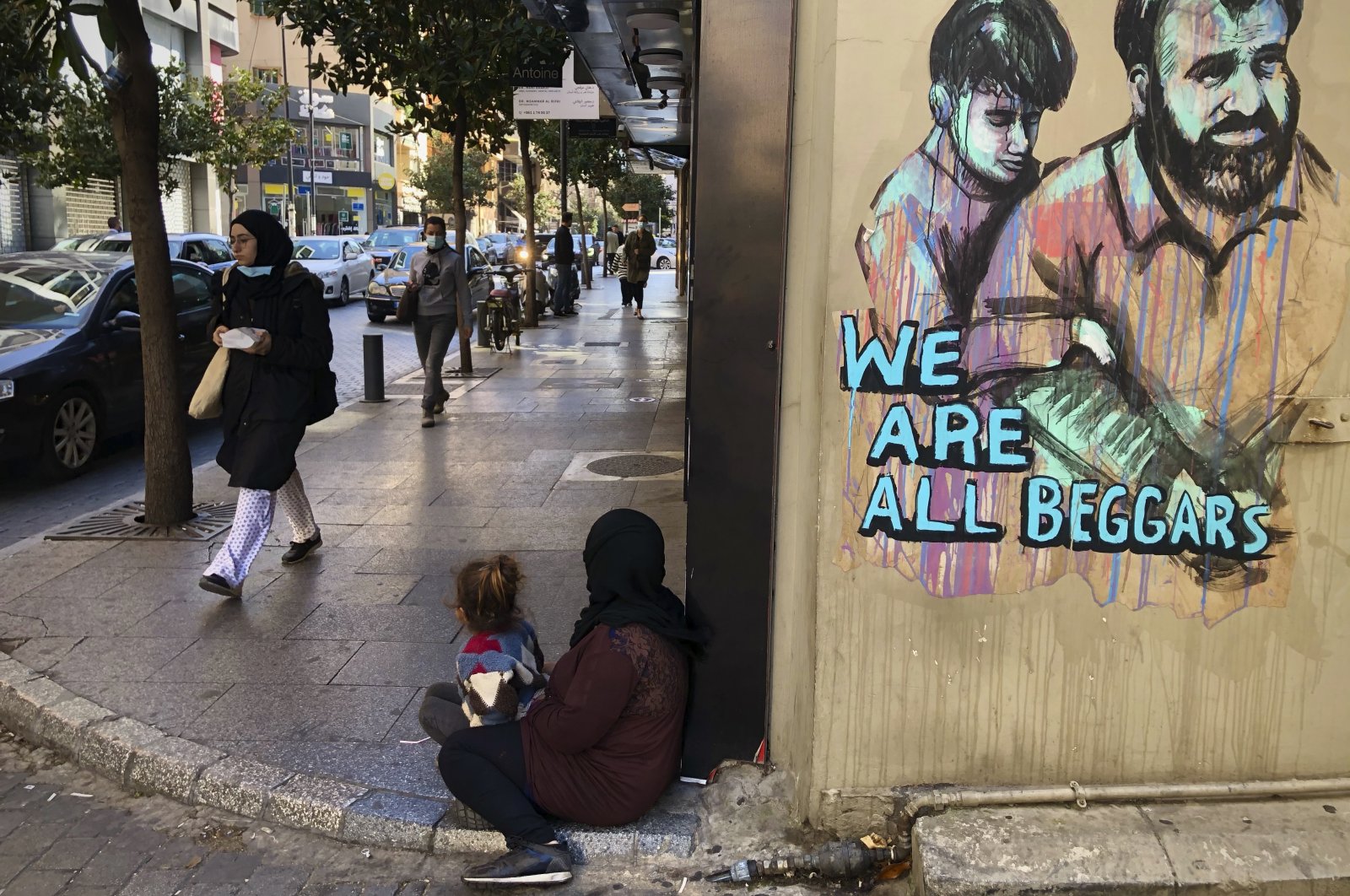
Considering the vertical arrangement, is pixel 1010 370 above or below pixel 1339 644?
above

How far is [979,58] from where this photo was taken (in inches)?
125

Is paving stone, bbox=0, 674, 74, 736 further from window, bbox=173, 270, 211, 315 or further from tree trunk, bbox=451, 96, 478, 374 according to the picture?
tree trunk, bbox=451, 96, 478, 374

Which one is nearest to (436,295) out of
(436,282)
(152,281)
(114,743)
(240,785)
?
(436,282)

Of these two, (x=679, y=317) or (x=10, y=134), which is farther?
(x=679, y=317)

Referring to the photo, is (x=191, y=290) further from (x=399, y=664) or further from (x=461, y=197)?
(x=399, y=664)

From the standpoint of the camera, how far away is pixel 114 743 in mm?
4207

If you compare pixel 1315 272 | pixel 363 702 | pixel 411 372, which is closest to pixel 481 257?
pixel 411 372

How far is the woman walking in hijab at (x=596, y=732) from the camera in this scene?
3375 mm

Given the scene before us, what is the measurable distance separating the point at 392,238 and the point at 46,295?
2433 cm

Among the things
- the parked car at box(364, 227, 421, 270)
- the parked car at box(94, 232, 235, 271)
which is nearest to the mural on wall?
the parked car at box(94, 232, 235, 271)

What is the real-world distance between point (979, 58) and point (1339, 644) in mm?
1991

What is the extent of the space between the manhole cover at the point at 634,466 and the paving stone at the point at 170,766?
188 inches

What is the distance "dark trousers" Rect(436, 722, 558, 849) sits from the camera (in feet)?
11.4

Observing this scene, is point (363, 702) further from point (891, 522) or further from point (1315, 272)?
point (1315, 272)
